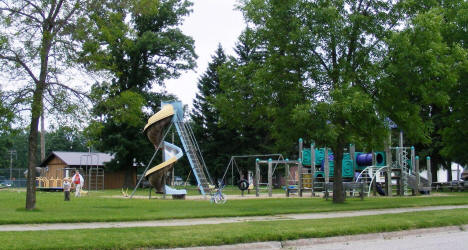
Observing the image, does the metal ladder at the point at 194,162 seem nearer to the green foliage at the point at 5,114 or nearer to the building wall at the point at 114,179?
the green foliage at the point at 5,114

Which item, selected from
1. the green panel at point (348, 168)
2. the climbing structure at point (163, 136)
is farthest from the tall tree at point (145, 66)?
the green panel at point (348, 168)

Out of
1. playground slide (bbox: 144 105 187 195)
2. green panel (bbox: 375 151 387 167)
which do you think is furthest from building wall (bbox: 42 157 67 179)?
green panel (bbox: 375 151 387 167)

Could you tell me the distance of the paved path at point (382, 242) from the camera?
1125 centimetres

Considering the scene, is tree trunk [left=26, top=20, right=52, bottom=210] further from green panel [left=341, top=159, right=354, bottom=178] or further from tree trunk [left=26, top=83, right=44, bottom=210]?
Result: green panel [left=341, top=159, right=354, bottom=178]

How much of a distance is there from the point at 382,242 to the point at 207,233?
4.19 meters

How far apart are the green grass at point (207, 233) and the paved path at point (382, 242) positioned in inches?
7.4

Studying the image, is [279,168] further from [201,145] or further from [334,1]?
[334,1]

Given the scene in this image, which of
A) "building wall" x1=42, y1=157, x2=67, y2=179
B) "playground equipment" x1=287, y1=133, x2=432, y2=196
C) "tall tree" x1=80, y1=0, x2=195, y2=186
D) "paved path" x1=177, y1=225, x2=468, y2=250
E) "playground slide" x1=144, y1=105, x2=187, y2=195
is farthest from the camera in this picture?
"building wall" x1=42, y1=157, x2=67, y2=179

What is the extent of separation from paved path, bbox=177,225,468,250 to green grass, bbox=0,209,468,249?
189 millimetres

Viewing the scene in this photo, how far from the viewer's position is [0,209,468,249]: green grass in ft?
33.8

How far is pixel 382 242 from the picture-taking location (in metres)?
12.4

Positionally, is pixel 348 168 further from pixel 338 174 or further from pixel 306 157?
pixel 338 174

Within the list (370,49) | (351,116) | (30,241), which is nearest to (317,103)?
(351,116)

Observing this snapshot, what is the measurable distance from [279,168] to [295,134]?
40.4m
